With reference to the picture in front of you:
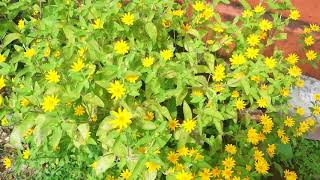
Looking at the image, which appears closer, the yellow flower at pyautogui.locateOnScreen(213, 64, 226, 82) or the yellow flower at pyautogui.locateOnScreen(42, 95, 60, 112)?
the yellow flower at pyautogui.locateOnScreen(42, 95, 60, 112)

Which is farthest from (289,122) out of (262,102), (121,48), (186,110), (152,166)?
(121,48)

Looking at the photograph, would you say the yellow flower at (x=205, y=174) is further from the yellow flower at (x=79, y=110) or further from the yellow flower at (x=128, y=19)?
the yellow flower at (x=128, y=19)

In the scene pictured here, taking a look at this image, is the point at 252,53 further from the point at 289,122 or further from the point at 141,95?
the point at 141,95

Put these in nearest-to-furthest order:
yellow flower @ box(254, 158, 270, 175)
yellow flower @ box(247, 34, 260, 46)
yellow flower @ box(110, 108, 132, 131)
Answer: yellow flower @ box(110, 108, 132, 131), yellow flower @ box(254, 158, 270, 175), yellow flower @ box(247, 34, 260, 46)

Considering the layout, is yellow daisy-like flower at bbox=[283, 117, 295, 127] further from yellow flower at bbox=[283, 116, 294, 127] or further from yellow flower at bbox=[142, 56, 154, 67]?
yellow flower at bbox=[142, 56, 154, 67]

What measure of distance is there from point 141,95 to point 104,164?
403mm

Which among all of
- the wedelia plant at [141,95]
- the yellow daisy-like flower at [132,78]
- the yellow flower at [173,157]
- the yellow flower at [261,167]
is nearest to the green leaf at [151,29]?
the wedelia plant at [141,95]

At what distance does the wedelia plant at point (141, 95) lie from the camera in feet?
6.12

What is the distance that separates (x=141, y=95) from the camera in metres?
2.16

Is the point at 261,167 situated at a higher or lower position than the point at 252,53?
lower

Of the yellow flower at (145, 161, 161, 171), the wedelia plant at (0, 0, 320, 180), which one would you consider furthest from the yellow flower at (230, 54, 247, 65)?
the yellow flower at (145, 161, 161, 171)

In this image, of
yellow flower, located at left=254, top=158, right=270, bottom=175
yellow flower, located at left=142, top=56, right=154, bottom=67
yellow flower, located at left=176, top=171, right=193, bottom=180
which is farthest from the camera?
yellow flower, located at left=254, top=158, right=270, bottom=175

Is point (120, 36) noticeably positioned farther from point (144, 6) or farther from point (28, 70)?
point (28, 70)

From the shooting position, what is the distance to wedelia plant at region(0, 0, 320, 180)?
6.12 ft
